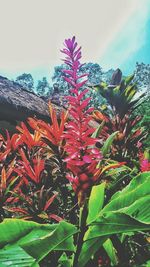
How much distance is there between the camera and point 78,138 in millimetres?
1188

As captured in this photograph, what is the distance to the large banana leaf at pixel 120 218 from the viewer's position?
3.16 feet

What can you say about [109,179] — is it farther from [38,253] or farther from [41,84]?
[41,84]

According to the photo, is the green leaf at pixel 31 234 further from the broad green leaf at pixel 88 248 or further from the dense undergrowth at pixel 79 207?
the broad green leaf at pixel 88 248

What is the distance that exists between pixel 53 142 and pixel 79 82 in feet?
2.17

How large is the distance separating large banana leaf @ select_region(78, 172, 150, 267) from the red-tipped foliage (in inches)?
6.5

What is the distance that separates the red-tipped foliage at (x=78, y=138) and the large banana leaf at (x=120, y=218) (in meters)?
0.17

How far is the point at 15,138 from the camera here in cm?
242

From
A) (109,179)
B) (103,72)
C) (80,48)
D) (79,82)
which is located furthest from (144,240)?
(103,72)

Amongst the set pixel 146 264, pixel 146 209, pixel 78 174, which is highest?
pixel 78 174

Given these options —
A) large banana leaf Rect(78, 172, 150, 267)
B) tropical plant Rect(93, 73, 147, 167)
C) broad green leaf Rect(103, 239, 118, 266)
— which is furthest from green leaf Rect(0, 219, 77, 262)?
tropical plant Rect(93, 73, 147, 167)

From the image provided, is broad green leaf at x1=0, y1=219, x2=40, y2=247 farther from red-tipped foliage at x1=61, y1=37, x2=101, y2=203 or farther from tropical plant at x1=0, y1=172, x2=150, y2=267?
red-tipped foliage at x1=61, y1=37, x2=101, y2=203

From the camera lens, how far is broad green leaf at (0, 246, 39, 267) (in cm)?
95

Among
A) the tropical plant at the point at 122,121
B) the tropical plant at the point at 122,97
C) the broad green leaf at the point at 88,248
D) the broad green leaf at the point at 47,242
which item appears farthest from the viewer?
the tropical plant at the point at 122,97

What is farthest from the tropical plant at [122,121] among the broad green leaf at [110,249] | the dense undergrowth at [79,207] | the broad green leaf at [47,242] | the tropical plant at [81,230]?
the broad green leaf at [47,242]
